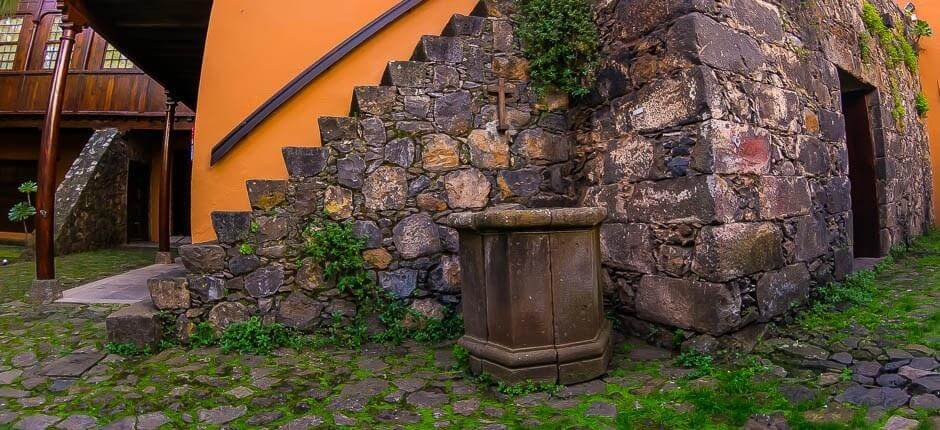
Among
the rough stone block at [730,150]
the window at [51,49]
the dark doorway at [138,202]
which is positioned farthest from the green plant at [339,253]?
the window at [51,49]

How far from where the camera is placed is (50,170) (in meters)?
5.27

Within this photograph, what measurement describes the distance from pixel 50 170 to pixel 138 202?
733 cm

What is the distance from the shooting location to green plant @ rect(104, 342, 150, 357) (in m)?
3.45

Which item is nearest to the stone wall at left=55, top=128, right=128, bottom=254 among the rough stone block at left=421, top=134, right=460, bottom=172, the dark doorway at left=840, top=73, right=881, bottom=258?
the rough stone block at left=421, top=134, right=460, bottom=172

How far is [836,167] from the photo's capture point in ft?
13.9

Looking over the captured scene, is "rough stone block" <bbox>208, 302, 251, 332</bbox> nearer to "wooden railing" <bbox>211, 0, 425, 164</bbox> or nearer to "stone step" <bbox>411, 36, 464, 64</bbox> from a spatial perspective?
"wooden railing" <bbox>211, 0, 425, 164</bbox>

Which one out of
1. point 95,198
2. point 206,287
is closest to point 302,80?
point 206,287

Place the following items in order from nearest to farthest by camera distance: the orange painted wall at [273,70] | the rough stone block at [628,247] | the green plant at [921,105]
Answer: the rough stone block at [628,247] → the orange painted wall at [273,70] → the green plant at [921,105]

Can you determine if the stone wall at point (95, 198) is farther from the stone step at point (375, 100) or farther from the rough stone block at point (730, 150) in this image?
the rough stone block at point (730, 150)

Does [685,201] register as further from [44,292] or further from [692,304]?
[44,292]

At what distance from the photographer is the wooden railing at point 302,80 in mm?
4242

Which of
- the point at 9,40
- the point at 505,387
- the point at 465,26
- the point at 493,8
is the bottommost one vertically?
the point at 505,387

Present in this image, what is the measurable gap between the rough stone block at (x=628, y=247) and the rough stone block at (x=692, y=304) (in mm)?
117

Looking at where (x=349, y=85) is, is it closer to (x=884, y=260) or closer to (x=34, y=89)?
(x=884, y=260)
